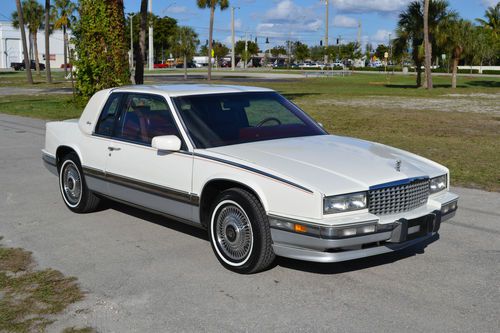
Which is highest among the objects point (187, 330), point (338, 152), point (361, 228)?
point (338, 152)

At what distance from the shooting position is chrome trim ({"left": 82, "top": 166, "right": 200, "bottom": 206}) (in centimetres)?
564

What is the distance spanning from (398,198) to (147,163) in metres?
2.39

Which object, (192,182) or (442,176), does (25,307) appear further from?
(442,176)

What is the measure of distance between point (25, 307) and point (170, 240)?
1.94 meters

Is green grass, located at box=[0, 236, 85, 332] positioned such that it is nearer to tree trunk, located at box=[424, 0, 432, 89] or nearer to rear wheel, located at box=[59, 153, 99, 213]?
rear wheel, located at box=[59, 153, 99, 213]

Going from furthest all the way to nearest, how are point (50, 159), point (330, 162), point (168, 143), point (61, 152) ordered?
point (50, 159) < point (61, 152) < point (168, 143) < point (330, 162)

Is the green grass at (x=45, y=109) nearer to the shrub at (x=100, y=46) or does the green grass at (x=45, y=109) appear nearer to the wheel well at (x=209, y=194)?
the shrub at (x=100, y=46)

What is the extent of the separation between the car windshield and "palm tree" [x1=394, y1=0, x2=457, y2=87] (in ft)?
120

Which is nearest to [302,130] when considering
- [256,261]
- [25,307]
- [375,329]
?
[256,261]

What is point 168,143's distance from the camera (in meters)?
5.60

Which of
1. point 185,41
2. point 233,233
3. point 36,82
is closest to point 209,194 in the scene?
point 233,233

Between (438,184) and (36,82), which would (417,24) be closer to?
(36,82)

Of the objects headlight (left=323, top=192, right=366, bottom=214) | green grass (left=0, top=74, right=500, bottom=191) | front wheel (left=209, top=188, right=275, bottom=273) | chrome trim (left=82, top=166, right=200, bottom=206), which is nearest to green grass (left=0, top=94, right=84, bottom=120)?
green grass (left=0, top=74, right=500, bottom=191)

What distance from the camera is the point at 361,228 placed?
4.71m
